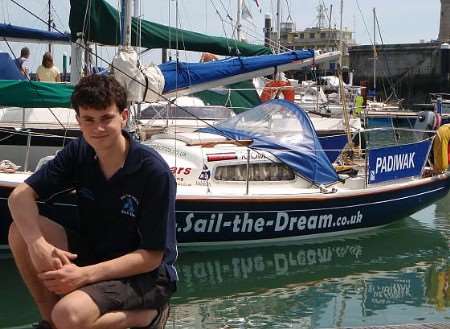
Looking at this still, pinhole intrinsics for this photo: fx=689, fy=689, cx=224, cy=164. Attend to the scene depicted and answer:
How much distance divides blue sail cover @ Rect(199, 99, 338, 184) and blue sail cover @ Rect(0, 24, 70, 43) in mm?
3882

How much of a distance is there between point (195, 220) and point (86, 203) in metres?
5.45

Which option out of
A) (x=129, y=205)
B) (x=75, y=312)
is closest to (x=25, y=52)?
(x=129, y=205)

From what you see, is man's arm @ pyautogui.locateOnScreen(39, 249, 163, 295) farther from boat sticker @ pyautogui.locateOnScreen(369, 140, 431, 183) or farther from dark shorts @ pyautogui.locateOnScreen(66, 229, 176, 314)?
boat sticker @ pyautogui.locateOnScreen(369, 140, 431, 183)

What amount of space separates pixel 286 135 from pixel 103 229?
22.6 ft

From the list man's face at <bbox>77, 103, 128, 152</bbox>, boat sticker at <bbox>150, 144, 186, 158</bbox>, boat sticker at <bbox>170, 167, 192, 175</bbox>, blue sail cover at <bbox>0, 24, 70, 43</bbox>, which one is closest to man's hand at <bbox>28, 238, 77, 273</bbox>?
man's face at <bbox>77, 103, 128, 152</bbox>

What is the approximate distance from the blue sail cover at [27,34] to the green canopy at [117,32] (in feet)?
5.73

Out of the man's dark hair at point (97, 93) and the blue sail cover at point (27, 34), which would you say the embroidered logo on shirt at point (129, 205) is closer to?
the man's dark hair at point (97, 93)

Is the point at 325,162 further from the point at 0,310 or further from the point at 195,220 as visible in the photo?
the point at 0,310

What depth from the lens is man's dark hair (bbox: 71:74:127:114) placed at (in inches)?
130

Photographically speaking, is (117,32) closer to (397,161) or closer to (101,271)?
(397,161)

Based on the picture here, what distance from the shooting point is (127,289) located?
10.8 ft

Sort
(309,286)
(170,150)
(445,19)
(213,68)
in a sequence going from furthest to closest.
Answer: (445,19)
(213,68)
(170,150)
(309,286)

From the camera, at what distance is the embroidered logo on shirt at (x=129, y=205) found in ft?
11.2

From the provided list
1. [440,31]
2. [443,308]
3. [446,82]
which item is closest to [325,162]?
[443,308]
